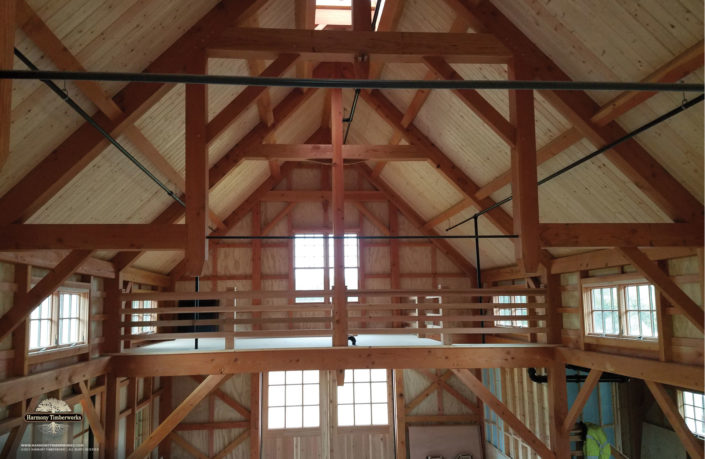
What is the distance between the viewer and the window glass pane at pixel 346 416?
42.7 feet

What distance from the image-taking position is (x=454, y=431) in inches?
500

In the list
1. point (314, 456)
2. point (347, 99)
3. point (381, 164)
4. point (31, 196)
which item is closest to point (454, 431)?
point (314, 456)

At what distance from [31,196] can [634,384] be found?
10978 millimetres

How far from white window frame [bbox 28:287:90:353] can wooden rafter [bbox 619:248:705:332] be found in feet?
23.4

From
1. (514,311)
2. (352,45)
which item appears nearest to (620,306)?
(514,311)

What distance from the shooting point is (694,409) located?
8.44 meters

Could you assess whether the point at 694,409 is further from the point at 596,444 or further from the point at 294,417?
the point at 294,417

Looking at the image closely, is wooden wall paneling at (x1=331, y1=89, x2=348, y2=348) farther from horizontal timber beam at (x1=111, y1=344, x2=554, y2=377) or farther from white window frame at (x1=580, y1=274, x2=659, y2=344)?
white window frame at (x1=580, y1=274, x2=659, y2=344)

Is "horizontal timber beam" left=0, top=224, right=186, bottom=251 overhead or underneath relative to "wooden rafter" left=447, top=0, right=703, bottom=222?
underneath

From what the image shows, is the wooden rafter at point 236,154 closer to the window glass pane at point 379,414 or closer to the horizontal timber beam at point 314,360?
the horizontal timber beam at point 314,360

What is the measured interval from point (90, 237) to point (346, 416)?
9032 millimetres

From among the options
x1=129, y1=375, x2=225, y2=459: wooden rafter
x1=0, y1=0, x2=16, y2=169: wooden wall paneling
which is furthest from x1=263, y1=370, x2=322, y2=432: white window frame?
x1=0, y1=0, x2=16, y2=169: wooden wall paneling

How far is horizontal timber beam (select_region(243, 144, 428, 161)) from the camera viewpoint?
9602mm

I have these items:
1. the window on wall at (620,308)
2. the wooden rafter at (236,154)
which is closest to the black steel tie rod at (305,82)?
the window on wall at (620,308)
